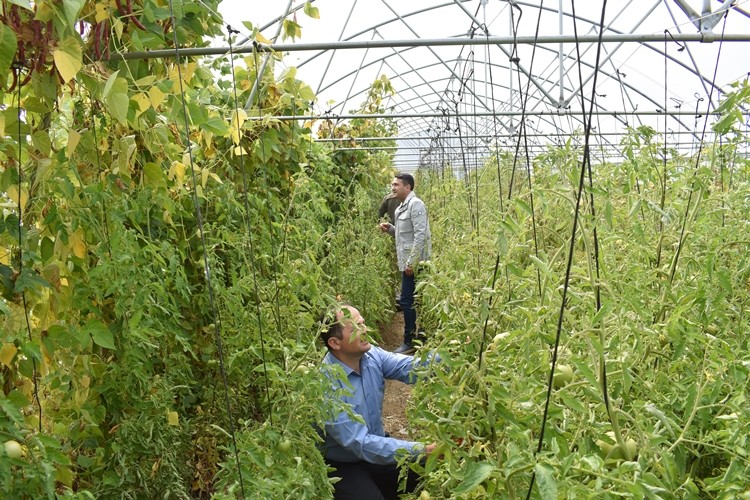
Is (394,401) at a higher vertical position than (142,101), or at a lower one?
lower

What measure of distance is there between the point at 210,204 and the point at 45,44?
62.9 inches

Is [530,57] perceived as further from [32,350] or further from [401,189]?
[32,350]

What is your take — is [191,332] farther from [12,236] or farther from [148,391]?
[12,236]

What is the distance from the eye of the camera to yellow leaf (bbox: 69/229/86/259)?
1.76m

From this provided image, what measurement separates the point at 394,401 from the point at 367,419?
233 centimetres

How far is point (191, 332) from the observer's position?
2926 mm

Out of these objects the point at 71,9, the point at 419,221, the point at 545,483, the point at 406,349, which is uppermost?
the point at 71,9

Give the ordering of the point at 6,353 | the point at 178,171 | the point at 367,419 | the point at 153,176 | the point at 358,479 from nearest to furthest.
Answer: the point at 6,353 → the point at 153,176 → the point at 178,171 → the point at 358,479 → the point at 367,419

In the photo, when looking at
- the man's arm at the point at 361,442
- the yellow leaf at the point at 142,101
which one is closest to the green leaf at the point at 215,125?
the yellow leaf at the point at 142,101

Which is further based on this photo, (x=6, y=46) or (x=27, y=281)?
(x=27, y=281)

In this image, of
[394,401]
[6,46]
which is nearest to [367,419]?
[6,46]

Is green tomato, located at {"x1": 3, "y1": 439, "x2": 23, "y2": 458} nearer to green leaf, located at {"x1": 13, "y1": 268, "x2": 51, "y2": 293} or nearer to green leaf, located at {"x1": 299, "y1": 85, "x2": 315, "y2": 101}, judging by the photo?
green leaf, located at {"x1": 13, "y1": 268, "x2": 51, "y2": 293}

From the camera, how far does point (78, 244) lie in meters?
1.78

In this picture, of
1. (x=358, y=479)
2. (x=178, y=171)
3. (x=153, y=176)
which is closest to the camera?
(x=153, y=176)
